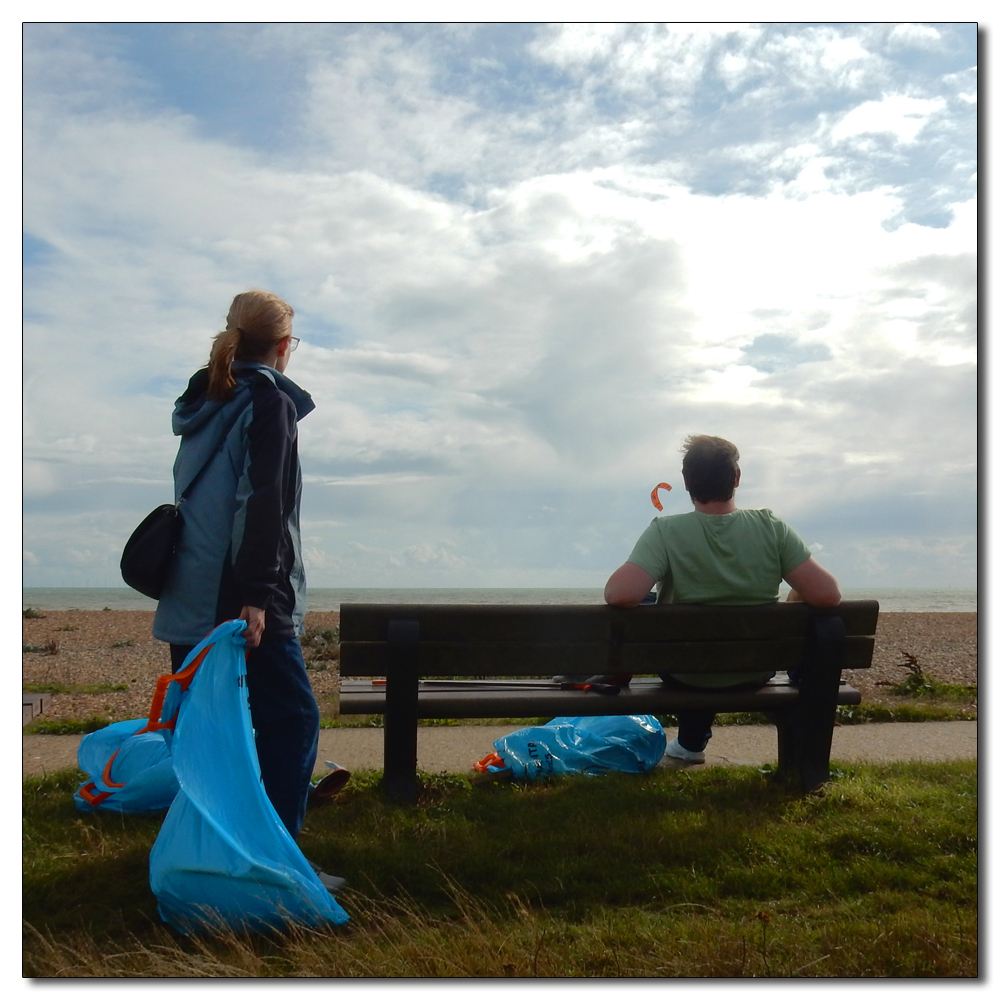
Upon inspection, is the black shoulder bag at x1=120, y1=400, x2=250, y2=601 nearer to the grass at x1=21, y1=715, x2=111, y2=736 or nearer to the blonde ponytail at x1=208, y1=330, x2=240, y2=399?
the blonde ponytail at x1=208, y1=330, x2=240, y2=399

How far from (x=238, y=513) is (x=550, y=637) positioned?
1.54m

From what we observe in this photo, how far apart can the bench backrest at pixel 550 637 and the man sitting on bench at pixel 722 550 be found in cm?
14

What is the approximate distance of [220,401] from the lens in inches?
126

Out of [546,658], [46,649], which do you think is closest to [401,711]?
[546,658]


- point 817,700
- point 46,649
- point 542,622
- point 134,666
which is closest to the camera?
point 542,622

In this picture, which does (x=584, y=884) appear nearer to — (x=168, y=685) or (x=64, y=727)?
(x=168, y=685)

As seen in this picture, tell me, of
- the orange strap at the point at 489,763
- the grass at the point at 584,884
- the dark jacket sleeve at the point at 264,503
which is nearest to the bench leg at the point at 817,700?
the grass at the point at 584,884

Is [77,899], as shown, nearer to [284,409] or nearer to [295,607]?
[295,607]

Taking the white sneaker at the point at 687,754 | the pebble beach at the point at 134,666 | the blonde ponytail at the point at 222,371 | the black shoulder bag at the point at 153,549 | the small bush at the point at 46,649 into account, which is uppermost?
the blonde ponytail at the point at 222,371

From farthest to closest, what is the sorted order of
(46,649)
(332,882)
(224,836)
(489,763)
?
(46,649), (489,763), (332,882), (224,836)

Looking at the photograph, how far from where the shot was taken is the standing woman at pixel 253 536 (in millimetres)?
3045

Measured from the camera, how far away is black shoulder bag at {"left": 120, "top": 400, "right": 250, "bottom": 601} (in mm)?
3070

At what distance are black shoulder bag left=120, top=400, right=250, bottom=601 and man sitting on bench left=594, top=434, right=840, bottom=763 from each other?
1.99m

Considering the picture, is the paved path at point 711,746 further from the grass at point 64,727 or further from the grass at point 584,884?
the grass at point 584,884
